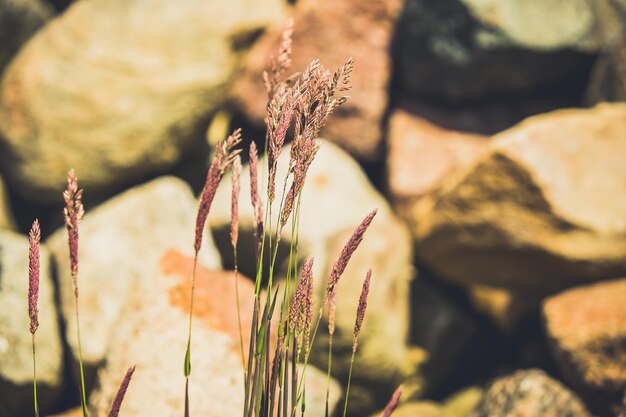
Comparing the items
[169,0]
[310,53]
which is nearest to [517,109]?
[310,53]

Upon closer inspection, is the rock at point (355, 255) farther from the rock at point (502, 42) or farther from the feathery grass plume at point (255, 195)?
the feathery grass plume at point (255, 195)

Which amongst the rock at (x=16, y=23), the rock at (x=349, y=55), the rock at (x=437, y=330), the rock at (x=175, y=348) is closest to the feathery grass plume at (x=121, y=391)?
the rock at (x=175, y=348)

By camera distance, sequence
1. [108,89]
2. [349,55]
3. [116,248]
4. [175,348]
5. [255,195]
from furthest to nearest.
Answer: [349,55]
[108,89]
[116,248]
[175,348]
[255,195]

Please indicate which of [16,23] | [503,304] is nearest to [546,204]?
[503,304]

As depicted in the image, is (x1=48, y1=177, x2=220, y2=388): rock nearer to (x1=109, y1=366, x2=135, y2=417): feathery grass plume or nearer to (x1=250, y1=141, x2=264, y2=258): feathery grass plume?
(x1=250, y1=141, x2=264, y2=258): feathery grass plume

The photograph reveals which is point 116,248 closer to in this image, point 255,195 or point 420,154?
point 420,154

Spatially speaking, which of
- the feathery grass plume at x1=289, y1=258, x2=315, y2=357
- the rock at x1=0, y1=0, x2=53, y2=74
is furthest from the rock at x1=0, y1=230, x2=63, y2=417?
the feathery grass plume at x1=289, y1=258, x2=315, y2=357

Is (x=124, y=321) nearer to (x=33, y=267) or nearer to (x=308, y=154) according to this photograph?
(x=33, y=267)

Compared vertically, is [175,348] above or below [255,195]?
below

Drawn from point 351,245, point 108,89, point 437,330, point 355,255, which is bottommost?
point 437,330
